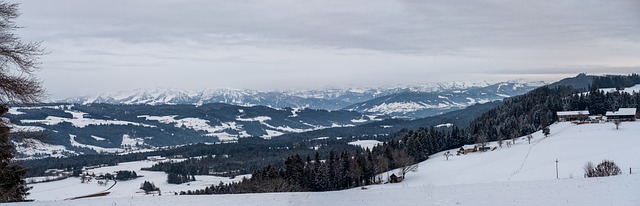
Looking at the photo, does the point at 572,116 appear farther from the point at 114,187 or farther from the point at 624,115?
the point at 114,187

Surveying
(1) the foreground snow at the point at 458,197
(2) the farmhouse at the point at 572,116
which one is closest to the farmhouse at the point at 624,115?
(2) the farmhouse at the point at 572,116

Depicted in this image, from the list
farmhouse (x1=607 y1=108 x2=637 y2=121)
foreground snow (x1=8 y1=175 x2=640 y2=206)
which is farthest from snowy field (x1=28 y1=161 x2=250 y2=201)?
foreground snow (x1=8 y1=175 x2=640 y2=206)

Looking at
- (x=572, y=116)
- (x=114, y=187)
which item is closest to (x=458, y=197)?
(x=572, y=116)

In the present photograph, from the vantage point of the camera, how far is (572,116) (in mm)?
101312

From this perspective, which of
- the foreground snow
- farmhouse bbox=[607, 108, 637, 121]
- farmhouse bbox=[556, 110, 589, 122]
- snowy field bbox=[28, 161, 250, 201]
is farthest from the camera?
snowy field bbox=[28, 161, 250, 201]

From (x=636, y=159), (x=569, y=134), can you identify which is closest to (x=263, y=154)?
(x=569, y=134)

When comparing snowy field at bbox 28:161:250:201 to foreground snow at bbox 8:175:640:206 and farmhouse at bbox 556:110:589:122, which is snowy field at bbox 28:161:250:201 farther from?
foreground snow at bbox 8:175:640:206

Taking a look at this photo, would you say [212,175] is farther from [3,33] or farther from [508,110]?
[3,33]

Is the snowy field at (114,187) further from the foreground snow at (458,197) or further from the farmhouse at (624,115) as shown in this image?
the foreground snow at (458,197)

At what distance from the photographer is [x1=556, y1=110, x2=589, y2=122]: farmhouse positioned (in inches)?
3905

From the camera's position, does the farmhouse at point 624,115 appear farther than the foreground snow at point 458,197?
Yes

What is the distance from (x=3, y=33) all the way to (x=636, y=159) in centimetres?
4753

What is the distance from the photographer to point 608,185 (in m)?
19.6

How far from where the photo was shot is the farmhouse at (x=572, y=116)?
99.2 m
